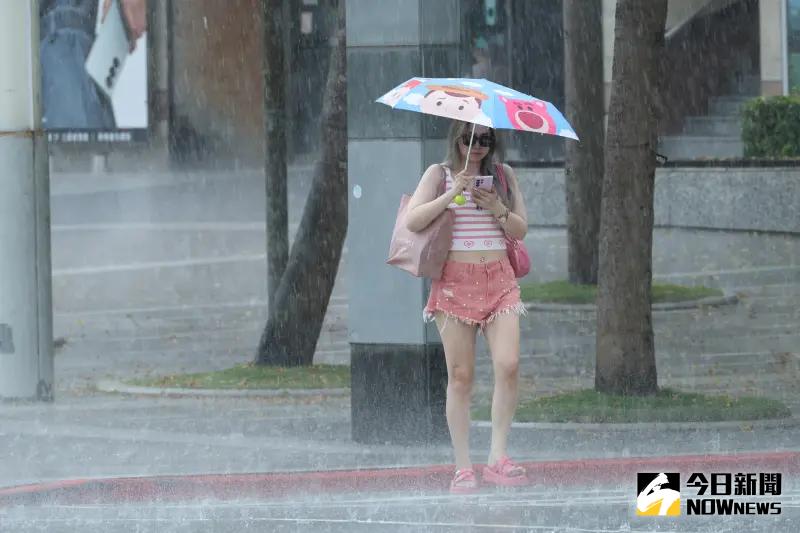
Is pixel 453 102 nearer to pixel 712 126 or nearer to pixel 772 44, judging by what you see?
pixel 772 44

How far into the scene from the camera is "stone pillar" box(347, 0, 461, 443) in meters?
9.68

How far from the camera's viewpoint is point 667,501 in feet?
26.2

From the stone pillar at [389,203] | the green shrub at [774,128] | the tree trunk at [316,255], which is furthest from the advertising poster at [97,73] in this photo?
the stone pillar at [389,203]

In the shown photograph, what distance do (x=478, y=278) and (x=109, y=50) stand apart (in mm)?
24310

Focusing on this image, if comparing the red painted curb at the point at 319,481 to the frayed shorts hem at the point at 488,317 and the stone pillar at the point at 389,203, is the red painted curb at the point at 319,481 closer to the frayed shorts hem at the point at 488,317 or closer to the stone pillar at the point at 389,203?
the frayed shorts hem at the point at 488,317

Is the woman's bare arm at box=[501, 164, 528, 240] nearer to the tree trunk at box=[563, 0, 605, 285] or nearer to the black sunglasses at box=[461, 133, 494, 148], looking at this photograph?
the black sunglasses at box=[461, 133, 494, 148]

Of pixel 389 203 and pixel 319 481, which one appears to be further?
pixel 389 203

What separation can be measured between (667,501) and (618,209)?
338 cm

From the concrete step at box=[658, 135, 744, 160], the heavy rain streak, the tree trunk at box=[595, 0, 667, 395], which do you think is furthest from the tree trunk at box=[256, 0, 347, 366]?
the concrete step at box=[658, 135, 744, 160]

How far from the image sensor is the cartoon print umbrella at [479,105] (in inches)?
308

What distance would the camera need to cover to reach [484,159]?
8219 mm

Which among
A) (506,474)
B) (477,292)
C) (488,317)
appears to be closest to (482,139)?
(477,292)

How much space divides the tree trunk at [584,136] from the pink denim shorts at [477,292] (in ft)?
30.8

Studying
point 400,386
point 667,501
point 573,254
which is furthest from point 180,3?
point 667,501
